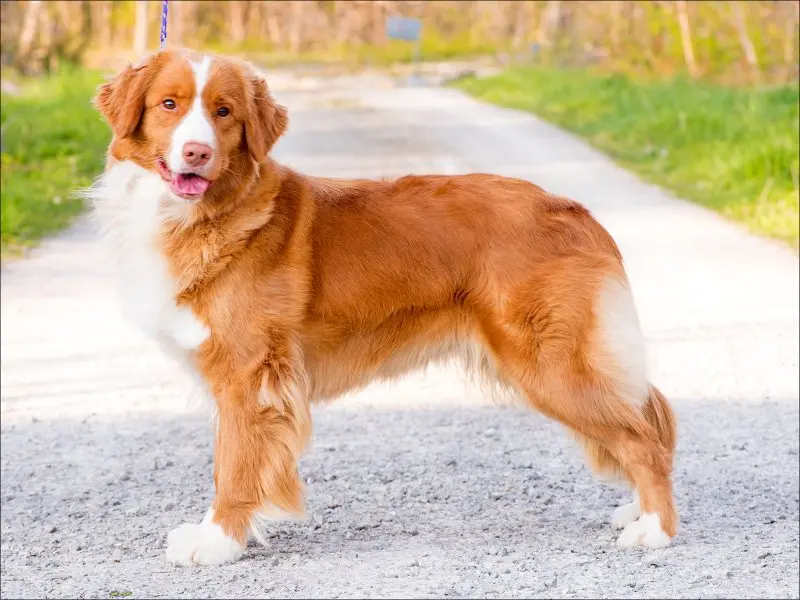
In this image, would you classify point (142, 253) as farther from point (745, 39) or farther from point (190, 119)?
point (745, 39)

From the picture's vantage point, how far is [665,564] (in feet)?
16.1

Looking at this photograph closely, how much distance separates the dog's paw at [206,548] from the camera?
495cm

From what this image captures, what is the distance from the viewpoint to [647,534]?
504 centimetres

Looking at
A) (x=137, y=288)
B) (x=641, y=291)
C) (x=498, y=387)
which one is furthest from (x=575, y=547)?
(x=641, y=291)

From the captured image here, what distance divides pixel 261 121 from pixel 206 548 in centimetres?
164

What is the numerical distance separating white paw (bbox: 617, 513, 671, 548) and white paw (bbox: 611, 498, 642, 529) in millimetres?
161

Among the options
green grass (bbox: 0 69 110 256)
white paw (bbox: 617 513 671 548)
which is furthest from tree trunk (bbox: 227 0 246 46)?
white paw (bbox: 617 513 671 548)

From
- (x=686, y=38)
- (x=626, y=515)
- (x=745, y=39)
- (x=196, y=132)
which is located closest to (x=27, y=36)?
(x=686, y=38)

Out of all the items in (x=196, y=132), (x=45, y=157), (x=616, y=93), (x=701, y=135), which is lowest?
(x=45, y=157)

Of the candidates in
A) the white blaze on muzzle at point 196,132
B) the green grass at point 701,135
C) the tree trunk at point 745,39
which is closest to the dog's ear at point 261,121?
the white blaze on muzzle at point 196,132

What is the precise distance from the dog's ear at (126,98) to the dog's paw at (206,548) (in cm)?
154

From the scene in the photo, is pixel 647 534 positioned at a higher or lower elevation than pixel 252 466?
lower

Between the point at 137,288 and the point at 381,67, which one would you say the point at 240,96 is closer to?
the point at 137,288

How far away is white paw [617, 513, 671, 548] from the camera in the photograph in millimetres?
5035
